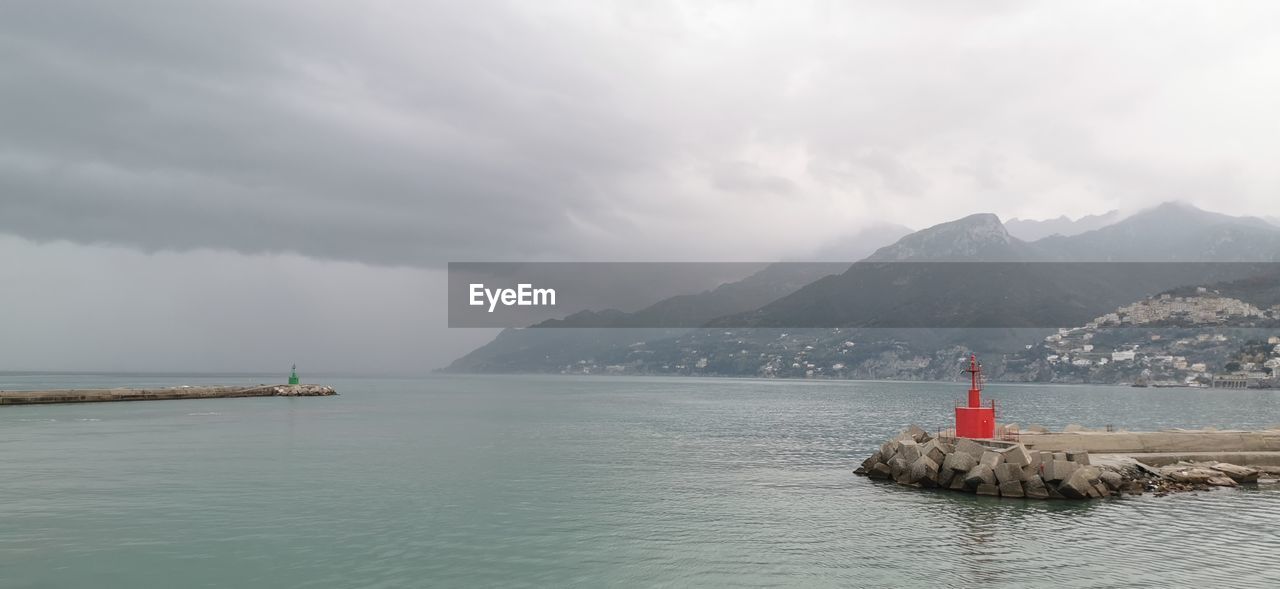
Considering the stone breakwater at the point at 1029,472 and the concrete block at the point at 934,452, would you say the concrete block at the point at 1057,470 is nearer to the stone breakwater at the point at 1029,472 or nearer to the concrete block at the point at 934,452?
the stone breakwater at the point at 1029,472

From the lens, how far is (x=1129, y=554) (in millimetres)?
18453

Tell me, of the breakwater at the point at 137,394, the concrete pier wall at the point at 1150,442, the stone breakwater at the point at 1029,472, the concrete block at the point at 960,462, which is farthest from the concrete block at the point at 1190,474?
the breakwater at the point at 137,394

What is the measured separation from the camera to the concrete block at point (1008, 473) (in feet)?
90.1

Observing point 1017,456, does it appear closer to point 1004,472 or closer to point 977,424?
point 1004,472

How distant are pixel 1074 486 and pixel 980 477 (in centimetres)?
313

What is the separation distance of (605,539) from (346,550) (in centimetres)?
666

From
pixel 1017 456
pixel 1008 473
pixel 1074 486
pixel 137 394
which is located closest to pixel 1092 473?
pixel 1074 486

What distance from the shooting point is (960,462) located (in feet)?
96.2

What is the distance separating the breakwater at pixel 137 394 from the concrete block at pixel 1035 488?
103826mm

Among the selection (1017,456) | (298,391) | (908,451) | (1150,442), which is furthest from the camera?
(298,391)

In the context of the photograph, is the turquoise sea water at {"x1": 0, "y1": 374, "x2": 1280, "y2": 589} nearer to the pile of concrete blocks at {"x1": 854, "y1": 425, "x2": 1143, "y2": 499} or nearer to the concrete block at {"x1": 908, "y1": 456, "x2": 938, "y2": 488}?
the pile of concrete blocks at {"x1": 854, "y1": 425, "x2": 1143, "y2": 499}

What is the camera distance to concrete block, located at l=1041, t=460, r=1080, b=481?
27.0m

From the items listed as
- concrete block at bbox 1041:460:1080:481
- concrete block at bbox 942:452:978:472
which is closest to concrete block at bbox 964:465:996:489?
concrete block at bbox 942:452:978:472

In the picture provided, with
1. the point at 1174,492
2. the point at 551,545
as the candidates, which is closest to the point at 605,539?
the point at 551,545
